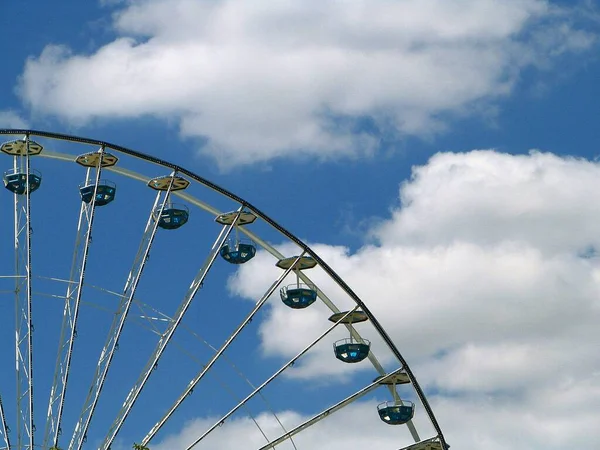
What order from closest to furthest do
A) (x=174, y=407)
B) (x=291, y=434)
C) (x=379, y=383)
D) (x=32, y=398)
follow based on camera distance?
(x=32, y=398)
(x=174, y=407)
(x=291, y=434)
(x=379, y=383)

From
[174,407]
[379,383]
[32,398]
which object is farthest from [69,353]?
[379,383]

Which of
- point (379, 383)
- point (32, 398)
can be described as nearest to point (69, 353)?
point (32, 398)

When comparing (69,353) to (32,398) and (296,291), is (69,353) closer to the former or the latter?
(32,398)

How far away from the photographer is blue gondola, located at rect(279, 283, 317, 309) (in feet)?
152

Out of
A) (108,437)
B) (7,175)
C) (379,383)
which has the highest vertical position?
(7,175)

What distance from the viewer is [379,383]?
47.3 meters

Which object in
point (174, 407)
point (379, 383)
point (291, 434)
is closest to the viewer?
point (174, 407)

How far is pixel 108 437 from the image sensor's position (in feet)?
131

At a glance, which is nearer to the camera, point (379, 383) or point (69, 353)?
point (69, 353)

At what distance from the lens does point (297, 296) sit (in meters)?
46.5

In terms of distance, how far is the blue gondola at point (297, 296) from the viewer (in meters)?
46.5

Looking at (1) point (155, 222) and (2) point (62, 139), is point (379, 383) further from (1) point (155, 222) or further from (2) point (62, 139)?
(2) point (62, 139)

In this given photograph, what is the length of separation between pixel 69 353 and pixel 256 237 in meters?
9.77

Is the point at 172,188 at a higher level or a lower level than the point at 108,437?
higher
